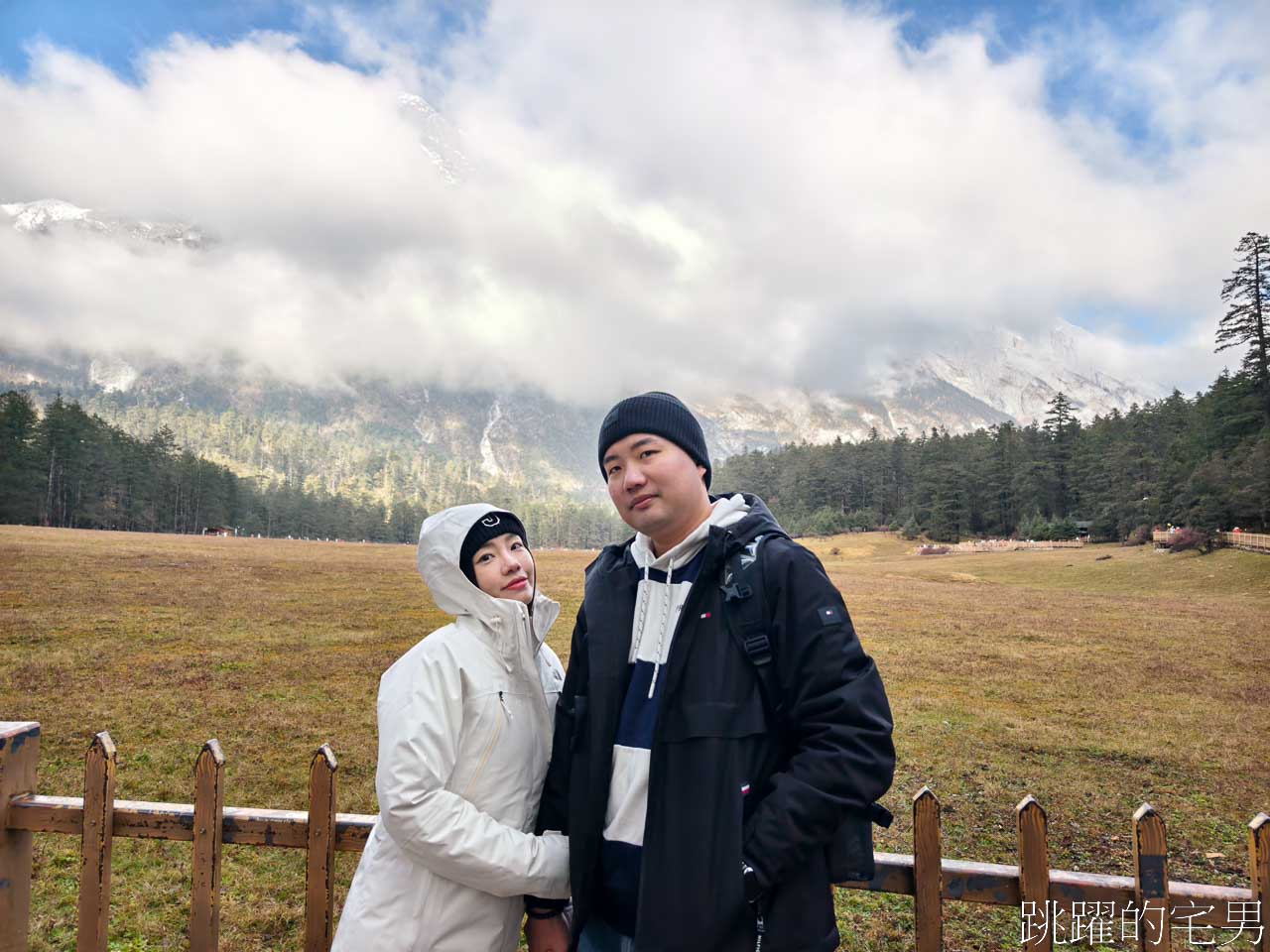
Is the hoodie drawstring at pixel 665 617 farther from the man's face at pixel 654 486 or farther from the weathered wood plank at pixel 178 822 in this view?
the weathered wood plank at pixel 178 822

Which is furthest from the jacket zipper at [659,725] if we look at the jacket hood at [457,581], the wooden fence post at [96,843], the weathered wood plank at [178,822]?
the wooden fence post at [96,843]

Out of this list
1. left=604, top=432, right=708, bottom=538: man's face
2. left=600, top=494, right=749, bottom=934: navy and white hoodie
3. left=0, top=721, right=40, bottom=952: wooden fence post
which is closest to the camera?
left=600, top=494, right=749, bottom=934: navy and white hoodie

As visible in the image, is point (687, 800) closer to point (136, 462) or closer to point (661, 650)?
point (661, 650)

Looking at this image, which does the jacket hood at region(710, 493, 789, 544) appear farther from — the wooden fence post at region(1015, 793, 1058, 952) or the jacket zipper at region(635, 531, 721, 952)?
the wooden fence post at region(1015, 793, 1058, 952)

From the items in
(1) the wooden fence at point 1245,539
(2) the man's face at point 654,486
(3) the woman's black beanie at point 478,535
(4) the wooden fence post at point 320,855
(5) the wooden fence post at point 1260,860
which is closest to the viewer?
(2) the man's face at point 654,486

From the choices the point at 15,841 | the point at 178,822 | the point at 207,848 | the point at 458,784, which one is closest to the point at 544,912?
the point at 458,784

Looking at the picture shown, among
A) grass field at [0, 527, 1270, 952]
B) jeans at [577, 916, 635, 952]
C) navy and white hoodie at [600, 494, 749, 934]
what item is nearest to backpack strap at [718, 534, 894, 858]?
navy and white hoodie at [600, 494, 749, 934]

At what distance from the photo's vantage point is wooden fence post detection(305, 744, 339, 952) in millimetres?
2434

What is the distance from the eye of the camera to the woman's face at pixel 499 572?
2227mm

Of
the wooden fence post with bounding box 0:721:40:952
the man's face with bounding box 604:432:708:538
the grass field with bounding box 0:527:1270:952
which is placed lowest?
the grass field with bounding box 0:527:1270:952

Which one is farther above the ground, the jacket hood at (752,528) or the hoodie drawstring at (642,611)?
the jacket hood at (752,528)

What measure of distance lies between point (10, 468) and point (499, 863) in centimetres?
3571

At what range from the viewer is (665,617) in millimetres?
1953

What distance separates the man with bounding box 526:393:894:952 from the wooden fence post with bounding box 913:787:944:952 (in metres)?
0.57
